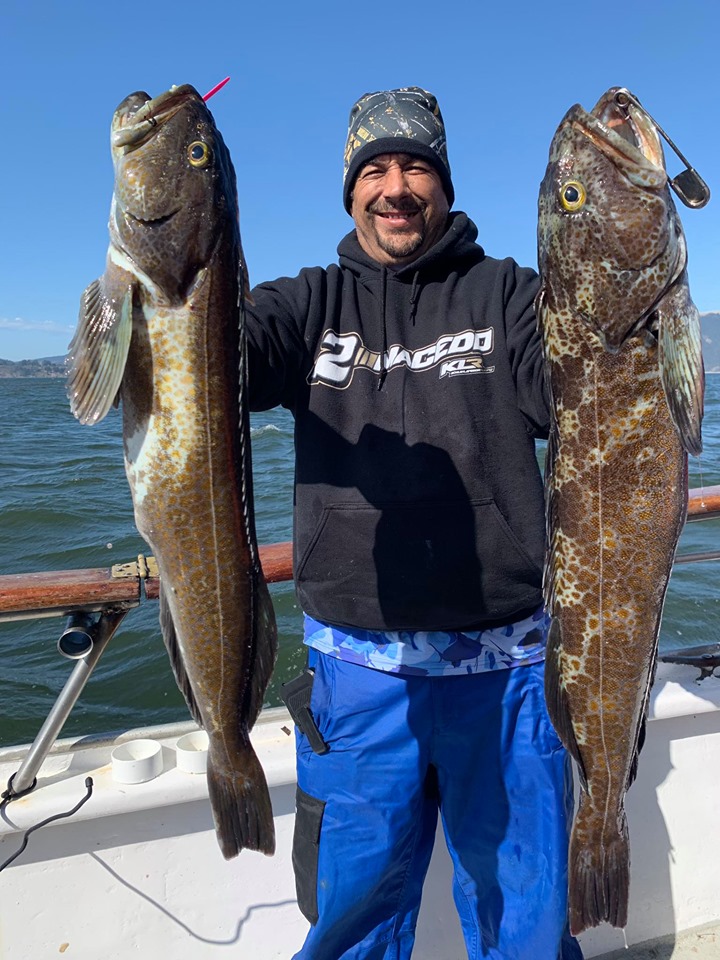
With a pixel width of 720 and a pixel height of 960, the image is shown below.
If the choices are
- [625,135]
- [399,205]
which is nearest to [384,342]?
[399,205]

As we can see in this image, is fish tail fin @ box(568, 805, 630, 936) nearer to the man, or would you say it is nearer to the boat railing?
the man

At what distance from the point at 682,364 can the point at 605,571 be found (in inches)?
27.3

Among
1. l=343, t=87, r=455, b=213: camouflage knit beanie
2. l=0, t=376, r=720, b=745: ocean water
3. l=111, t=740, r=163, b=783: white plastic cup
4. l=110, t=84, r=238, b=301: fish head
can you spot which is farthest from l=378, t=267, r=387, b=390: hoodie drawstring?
l=0, t=376, r=720, b=745: ocean water

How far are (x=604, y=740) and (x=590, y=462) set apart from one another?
3.27 feet

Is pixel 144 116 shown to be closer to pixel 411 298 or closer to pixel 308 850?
pixel 411 298

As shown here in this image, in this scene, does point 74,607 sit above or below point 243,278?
below

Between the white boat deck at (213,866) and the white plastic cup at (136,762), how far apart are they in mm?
37

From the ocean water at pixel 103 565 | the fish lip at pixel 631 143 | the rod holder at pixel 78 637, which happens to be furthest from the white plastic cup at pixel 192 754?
the ocean water at pixel 103 565

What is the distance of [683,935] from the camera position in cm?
382

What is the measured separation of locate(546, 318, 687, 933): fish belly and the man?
0.29m

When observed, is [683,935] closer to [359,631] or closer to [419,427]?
[359,631]

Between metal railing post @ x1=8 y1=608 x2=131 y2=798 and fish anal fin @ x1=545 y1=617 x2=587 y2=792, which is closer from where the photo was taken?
fish anal fin @ x1=545 y1=617 x2=587 y2=792

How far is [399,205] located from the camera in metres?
Result: 3.10

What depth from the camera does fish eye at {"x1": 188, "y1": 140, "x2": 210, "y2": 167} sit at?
86.6 inches
